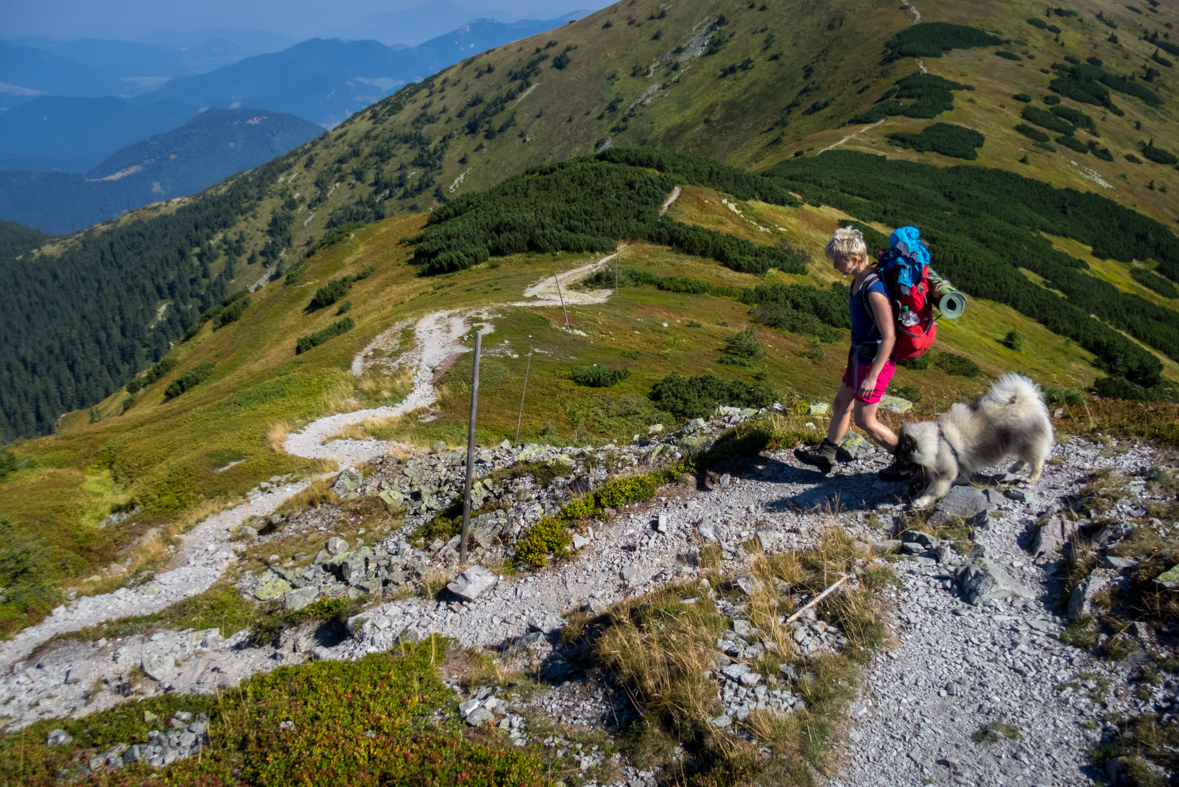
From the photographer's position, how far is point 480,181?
18412 centimetres

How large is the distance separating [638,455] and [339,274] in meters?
52.8

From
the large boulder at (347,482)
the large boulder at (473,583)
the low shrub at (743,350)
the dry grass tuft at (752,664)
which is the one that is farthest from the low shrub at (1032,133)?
the large boulder at (473,583)

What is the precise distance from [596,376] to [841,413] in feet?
51.0

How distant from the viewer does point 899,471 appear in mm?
7793

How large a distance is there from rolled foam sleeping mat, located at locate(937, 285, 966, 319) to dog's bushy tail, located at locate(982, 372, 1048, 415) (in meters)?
1.28

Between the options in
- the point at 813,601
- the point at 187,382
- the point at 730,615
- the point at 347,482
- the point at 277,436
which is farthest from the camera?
the point at 187,382

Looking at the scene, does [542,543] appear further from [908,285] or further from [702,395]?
[702,395]

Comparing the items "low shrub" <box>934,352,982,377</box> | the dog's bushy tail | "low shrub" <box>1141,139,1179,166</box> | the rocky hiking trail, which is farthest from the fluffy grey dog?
"low shrub" <box>1141,139,1179,166</box>

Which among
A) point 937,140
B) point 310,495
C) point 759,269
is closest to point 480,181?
point 937,140

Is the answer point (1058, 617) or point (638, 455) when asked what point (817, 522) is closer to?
point (1058, 617)

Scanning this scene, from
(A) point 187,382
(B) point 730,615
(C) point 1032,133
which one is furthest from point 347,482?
(C) point 1032,133

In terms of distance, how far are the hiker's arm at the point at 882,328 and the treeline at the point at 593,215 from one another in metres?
42.1

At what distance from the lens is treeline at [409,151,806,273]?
1902 inches

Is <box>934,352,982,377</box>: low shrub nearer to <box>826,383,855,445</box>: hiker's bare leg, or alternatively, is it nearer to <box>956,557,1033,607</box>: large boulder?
<box>826,383,855,445</box>: hiker's bare leg
